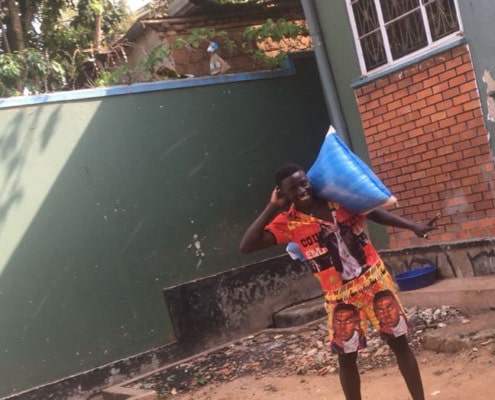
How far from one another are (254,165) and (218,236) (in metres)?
1.00

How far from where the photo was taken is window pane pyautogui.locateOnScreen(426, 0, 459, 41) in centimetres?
526

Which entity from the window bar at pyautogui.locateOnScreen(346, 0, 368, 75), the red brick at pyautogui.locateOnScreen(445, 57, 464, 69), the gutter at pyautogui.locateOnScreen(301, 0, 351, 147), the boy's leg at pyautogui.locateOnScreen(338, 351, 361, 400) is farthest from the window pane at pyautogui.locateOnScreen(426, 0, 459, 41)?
the boy's leg at pyautogui.locateOnScreen(338, 351, 361, 400)

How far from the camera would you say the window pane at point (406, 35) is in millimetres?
5562

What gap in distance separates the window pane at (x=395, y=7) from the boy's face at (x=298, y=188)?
10.8ft

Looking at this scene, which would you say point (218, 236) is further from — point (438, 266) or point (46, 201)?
point (438, 266)

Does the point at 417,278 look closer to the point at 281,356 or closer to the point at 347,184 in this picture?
the point at 281,356

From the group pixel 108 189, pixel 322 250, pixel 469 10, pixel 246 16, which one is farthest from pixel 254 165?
pixel 322 250

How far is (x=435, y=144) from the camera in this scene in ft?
18.4

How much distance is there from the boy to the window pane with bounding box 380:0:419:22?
10.5ft

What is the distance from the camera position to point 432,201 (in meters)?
5.76

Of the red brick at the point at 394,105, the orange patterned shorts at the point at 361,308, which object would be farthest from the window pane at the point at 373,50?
the orange patterned shorts at the point at 361,308

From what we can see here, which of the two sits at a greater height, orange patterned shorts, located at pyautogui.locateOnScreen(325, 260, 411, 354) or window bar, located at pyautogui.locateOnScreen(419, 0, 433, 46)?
window bar, located at pyautogui.locateOnScreen(419, 0, 433, 46)

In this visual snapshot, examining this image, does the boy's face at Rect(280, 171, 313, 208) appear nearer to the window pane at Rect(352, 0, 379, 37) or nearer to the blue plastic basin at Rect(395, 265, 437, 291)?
the blue plastic basin at Rect(395, 265, 437, 291)

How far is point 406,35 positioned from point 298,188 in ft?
10.9
